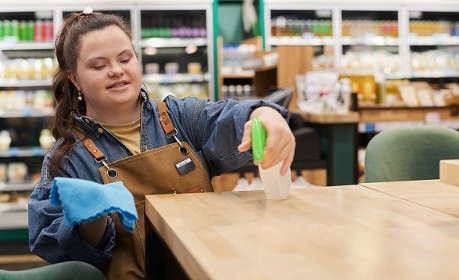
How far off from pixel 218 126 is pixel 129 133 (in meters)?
0.28

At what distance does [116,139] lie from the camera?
1.82 m

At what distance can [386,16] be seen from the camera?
765 centimetres

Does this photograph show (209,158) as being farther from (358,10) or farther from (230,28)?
(230,28)

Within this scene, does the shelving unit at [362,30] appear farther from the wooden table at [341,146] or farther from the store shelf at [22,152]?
the wooden table at [341,146]

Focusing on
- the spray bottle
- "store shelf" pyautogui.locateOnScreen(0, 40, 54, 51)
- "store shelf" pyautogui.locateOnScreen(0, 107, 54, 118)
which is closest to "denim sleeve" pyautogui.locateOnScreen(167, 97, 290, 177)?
the spray bottle

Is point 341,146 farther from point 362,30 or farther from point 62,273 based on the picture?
point 362,30

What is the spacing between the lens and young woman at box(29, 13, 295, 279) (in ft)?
5.32

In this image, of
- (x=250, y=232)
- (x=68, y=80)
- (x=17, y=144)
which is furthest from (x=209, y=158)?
(x=17, y=144)

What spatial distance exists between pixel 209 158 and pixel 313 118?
1963 mm

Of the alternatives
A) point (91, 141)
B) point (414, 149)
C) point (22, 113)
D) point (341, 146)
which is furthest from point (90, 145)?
point (22, 113)

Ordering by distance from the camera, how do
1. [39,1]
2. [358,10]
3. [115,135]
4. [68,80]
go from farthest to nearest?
[358,10]
[39,1]
[68,80]
[115,135]

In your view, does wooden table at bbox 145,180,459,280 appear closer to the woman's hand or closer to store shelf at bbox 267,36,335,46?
the woman's hand

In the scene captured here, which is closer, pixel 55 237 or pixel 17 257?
pixel 55 237

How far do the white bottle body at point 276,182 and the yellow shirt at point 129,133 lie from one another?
505mm
